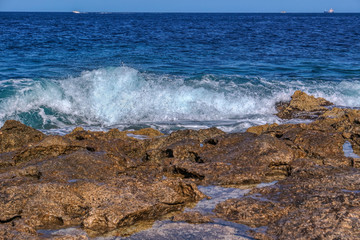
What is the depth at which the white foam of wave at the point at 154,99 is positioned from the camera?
A: 923cm

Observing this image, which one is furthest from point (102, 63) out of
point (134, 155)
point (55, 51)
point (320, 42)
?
point (320, 42)

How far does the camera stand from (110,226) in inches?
123

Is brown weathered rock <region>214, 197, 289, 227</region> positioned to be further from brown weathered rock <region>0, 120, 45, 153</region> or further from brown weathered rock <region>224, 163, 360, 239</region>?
brown weathered rock <region>0, 120, 45, 153</region>

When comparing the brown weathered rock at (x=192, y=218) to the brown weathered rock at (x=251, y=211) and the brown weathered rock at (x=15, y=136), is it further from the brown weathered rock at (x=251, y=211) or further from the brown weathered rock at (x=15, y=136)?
the brown weathered rock at (x=15, y=136)

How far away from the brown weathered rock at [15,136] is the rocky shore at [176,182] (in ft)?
0.04

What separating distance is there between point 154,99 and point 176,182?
684 centimetres

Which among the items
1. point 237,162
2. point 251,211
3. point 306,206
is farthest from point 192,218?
point 237,162

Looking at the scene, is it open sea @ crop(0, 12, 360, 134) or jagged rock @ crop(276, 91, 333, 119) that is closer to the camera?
jagged rock @ crop(276, 91, 333, 119)

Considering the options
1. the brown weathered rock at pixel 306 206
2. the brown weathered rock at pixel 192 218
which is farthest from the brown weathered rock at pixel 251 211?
the brown weathered rock at pixel 192 218

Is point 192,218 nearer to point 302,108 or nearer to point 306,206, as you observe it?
point 306,206

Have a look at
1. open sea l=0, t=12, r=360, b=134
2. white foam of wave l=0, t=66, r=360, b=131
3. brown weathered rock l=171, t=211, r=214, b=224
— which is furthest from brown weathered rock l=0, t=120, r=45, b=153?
white foam of wave l=0, t=66, r=360, b=131

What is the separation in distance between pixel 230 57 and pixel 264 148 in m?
12.6

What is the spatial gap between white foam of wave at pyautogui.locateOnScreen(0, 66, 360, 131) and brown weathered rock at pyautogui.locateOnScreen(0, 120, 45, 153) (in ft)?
10.7

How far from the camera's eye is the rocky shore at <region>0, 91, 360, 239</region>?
3088 mm
